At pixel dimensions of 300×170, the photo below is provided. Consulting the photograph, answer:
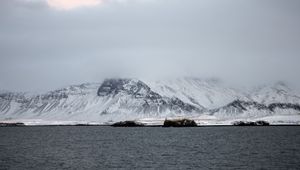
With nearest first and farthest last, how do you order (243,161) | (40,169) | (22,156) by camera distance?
(40,169) < (243,161) < (22,156)

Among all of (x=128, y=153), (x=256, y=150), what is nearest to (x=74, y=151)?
(x=128, y=153)

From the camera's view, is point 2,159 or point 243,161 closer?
point 243,161

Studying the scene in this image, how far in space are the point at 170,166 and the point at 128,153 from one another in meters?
27.4

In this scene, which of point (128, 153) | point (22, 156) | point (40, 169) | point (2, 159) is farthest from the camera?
point (128, 153)

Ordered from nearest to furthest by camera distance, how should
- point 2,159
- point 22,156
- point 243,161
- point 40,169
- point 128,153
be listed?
point 40,169, point 243,161, point 2,159, point 22,156, point 128,153

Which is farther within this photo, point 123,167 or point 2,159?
point 2,159

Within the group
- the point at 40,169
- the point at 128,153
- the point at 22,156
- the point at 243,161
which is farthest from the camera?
the point at 128,153

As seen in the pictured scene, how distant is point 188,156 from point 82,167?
27.4 m

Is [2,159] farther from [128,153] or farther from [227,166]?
[227,166]

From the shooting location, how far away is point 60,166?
8938 cm

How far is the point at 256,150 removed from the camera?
380 feet

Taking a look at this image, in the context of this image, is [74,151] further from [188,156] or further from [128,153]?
[188,156]

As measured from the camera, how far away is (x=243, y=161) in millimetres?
93875

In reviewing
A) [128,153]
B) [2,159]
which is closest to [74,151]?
[128,153]
